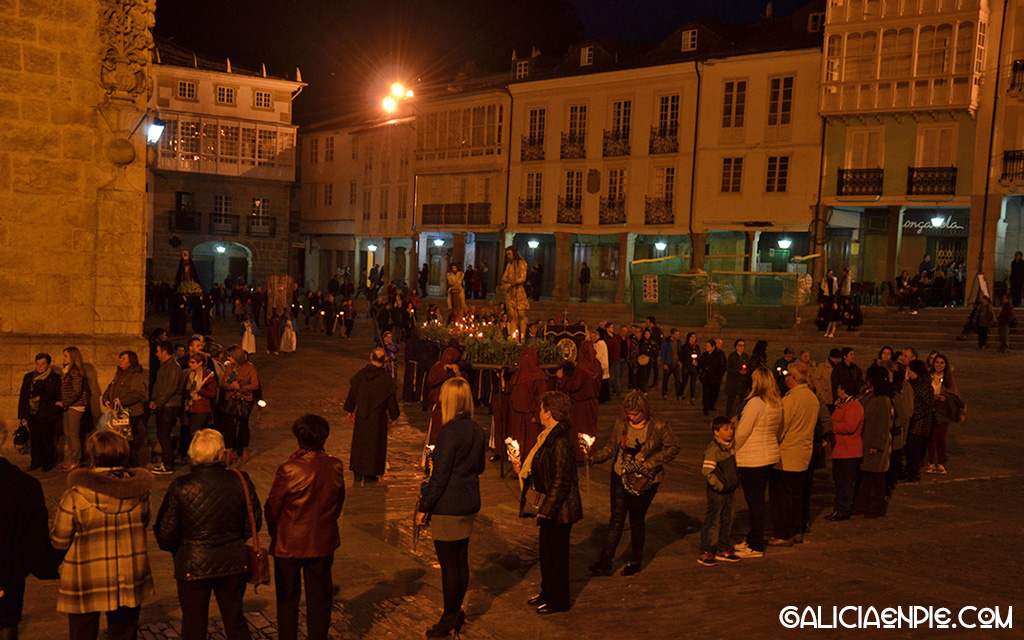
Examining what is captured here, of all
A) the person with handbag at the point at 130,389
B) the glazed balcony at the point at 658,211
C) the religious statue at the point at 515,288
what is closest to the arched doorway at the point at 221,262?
the glazed balcony at the point at 658,211

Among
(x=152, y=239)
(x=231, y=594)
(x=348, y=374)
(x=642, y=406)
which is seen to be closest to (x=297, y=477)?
(x=231, y=594)

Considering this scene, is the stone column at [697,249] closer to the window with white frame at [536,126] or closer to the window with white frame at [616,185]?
the window with white frame at [616,185]

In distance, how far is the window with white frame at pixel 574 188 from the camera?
3941 cm

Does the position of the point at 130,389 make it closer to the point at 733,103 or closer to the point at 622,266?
the point at 622,266

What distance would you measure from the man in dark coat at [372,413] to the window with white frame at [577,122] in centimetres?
3047

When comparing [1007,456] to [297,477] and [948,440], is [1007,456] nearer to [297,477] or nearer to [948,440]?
[948,440]

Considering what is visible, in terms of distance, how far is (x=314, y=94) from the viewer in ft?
219

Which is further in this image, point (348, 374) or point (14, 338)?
point (348, 374)

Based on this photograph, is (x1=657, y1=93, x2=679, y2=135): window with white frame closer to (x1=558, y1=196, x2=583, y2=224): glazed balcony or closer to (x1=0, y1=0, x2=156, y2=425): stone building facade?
(x1=558, y1=196, x2=583, y2=224): glazed balcony

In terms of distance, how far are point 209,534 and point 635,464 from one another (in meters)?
3.48

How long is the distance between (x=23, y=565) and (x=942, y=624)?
5985 mm

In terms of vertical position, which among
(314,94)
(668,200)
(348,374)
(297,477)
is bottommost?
(348,374)

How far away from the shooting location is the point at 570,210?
39594 millimetres

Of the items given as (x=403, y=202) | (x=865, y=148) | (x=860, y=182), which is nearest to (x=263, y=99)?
(x=403, y=202)
